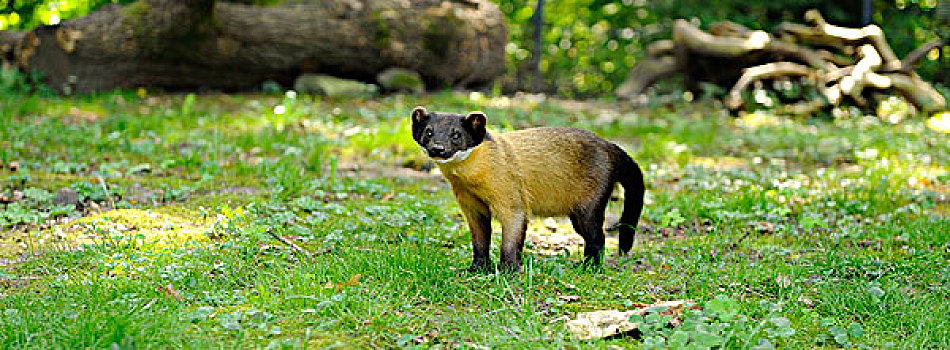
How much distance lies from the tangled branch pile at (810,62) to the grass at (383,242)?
269 centimetres

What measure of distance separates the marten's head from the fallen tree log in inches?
292

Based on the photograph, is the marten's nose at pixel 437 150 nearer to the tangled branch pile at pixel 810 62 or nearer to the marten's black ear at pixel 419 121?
the marten's black ear at pixel 419 121

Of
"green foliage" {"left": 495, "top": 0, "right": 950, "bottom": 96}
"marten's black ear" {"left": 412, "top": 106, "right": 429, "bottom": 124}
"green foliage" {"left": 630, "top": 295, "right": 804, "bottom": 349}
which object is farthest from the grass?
"green foliage" {"left": 495, "top": 0, "right": 950, "bottom": 96}

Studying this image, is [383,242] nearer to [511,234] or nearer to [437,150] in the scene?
[511,234]

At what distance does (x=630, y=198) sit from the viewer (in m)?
4.65

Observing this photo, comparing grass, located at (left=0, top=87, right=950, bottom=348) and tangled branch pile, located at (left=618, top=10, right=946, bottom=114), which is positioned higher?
tangled branch pile, located at (left=618, top=10, right=946, bottom=114)

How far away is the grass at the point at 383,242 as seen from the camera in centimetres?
333

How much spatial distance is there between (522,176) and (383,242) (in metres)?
1.06

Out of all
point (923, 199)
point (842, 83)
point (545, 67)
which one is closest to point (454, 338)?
point (923, 199)

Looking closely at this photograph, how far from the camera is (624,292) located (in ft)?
12.9

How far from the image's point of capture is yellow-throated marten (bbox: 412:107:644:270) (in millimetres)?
3857

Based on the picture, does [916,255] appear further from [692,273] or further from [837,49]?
[837,49]

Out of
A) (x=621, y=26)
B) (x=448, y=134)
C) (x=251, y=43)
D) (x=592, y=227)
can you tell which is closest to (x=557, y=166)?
(x=592, y=227)

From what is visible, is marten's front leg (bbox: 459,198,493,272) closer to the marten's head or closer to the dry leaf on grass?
the marten's head
